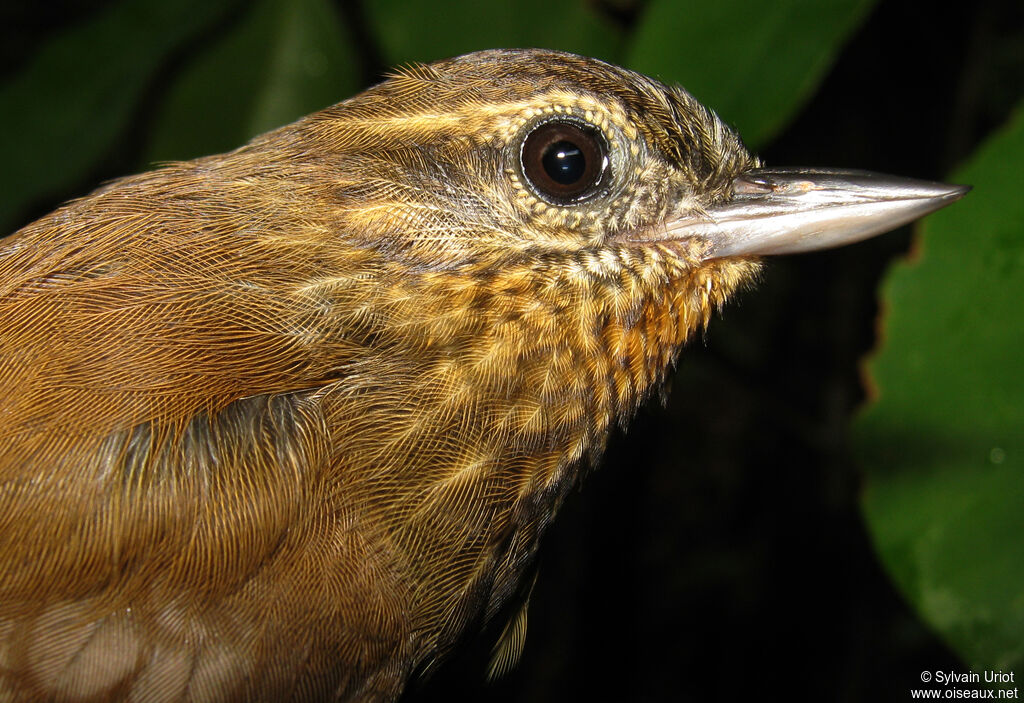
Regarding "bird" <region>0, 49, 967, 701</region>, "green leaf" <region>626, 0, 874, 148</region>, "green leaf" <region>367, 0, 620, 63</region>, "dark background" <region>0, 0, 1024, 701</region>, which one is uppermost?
"green leaf" <region>367, 0, 620, 63</region>

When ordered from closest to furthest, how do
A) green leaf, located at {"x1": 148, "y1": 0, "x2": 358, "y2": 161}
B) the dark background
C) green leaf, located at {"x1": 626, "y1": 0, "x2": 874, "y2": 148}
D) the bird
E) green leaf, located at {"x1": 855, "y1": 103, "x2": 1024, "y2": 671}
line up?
1. the bird
2. green leaf, located at {"x1": 855, "y1": 103, "x2": 1024, "y2": 671}
3. green leaf, located at {"x1": 626, "y1": 0, "x2": 874, "y2": 148}
4. green leaf, located at {"x1": 148, "y1": 0, "x2": 358, "y2": 161}
5. the dark background

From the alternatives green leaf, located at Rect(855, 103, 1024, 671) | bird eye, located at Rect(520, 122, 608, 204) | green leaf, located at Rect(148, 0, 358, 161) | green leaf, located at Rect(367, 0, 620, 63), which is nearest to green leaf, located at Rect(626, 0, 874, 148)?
green leaf, located at Rect(855, 103, 1024, 671)

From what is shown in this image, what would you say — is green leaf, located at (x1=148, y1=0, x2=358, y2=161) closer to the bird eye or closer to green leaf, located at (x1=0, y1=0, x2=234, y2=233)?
green leaf, located at (x1=0, y1=0, x2=234, y2=233)

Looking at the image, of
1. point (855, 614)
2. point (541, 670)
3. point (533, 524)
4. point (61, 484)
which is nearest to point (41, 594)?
point (61, 484)

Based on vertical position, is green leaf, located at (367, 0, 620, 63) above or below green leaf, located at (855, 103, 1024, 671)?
above

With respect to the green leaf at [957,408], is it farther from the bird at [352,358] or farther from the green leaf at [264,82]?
the green leaf at [264,82]

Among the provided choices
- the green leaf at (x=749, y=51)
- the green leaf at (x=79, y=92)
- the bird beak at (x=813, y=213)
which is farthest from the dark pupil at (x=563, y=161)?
the green leaf at (x=79, y=92)

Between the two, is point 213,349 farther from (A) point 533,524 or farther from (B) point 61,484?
(A) point 533,524
